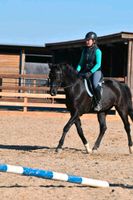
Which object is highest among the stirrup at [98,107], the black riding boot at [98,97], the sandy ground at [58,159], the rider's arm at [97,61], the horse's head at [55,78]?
the rider's arm at [97,61]

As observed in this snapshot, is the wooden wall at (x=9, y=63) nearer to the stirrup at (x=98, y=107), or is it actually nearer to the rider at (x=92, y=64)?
the rider at (x=92, y=64)

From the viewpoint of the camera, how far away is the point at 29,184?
7.16 m

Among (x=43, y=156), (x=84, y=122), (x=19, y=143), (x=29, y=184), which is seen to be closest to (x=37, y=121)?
(x=84, y=122)

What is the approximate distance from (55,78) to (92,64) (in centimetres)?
84

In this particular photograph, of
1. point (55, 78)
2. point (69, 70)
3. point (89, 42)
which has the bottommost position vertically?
point (55, 78)

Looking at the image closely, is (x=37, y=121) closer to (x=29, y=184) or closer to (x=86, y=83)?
(x=86, y=83)

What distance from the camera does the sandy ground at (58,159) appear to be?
22.0ft

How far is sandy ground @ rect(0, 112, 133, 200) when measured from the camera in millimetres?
6699

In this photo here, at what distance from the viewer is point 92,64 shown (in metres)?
10.9

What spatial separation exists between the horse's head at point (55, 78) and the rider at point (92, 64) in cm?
56

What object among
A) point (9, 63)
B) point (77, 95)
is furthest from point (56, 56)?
point (77, 95)

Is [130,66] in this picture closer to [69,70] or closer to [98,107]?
[98,107]

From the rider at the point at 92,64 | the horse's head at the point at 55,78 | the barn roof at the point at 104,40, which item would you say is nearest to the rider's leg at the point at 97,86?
the rider at the point at 92,64

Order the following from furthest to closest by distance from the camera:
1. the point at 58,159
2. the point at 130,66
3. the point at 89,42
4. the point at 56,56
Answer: the point at 56,56 < the point at 130,66 < the point at 89,42 < the point at 58,159
